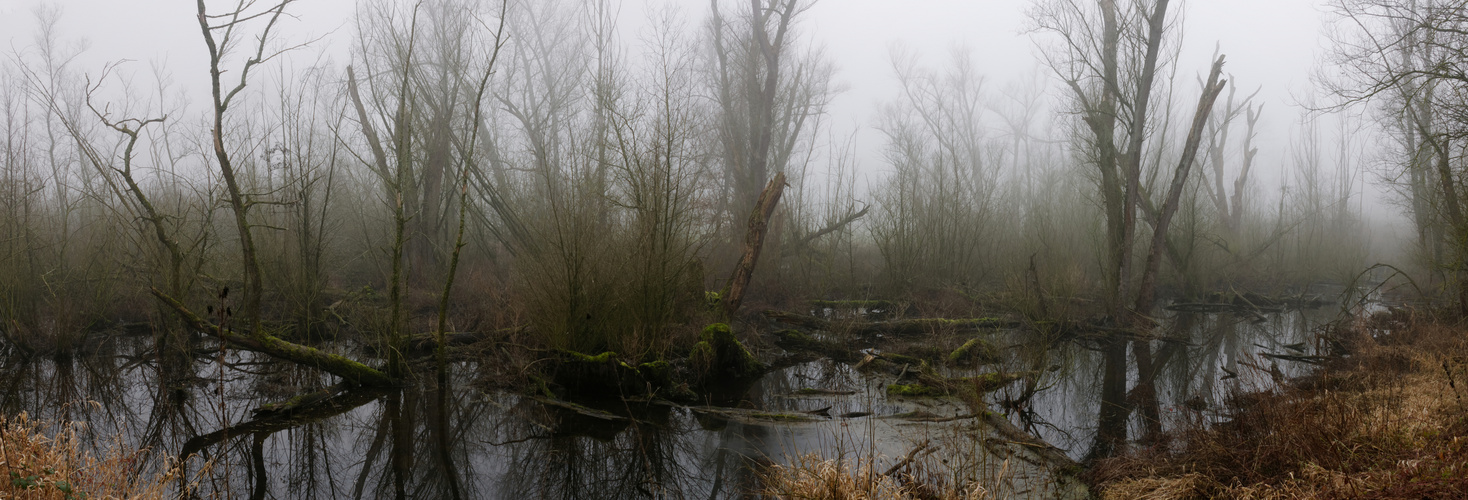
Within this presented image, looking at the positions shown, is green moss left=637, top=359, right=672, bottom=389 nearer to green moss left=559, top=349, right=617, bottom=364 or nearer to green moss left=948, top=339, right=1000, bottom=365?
green moss left=559, top=349, right=617, bottom=364

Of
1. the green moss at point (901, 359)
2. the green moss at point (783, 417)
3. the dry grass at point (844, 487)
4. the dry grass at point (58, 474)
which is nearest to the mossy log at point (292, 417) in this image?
the dry grass at point (58, 474)

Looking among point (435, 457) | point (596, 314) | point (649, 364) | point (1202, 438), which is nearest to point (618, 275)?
point (596, 314)

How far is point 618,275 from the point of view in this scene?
307 inches

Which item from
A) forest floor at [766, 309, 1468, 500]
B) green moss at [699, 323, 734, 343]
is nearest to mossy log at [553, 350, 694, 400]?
green moss at [699, 323, 734, 343]

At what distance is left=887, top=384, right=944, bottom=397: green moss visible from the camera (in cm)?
751

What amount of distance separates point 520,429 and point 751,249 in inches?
174

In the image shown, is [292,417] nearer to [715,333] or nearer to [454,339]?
[454,339]

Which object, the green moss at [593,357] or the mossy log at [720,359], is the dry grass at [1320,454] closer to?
the mossy log at [720,359]

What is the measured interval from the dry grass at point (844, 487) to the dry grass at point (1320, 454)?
1.15 m

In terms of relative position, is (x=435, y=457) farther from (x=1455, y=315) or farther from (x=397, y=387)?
(x=1455, y=315)

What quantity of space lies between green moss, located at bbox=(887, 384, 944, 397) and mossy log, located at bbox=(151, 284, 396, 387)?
528 cm

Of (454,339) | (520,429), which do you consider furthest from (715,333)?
(454,339)

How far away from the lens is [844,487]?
3.96m

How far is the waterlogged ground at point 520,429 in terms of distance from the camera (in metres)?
5.19
